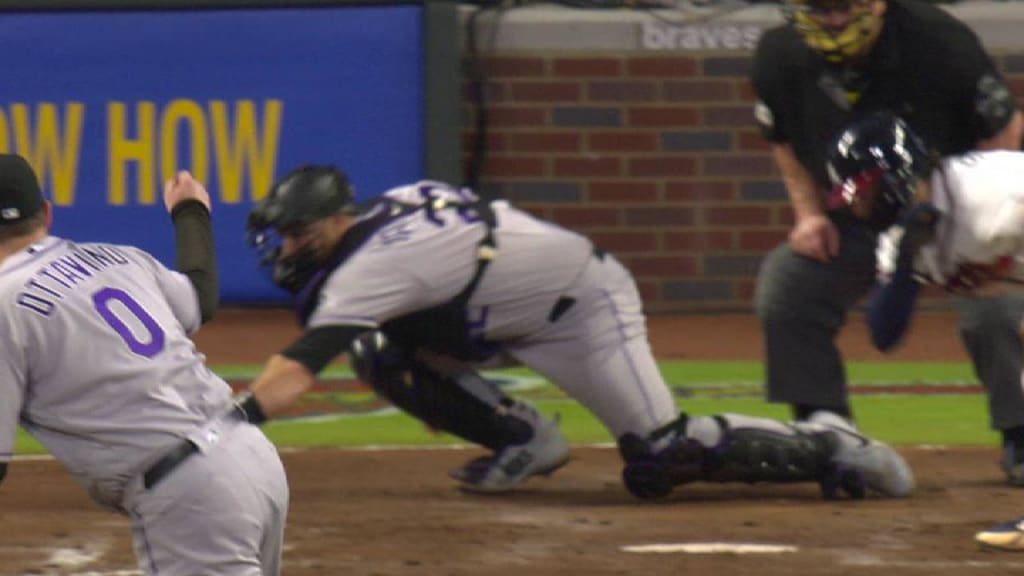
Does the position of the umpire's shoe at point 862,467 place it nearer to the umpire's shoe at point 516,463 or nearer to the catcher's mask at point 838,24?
the umpire's shoe at point 516,463

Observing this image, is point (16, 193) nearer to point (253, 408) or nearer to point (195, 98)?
point (253, 408)

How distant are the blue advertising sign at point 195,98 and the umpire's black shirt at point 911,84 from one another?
16.6 feet

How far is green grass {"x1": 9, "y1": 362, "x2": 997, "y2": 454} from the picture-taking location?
9156mm

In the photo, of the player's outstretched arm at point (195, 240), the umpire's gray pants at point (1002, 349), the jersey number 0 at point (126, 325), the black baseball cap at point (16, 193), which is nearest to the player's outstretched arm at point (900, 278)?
the umpire's gray pants at point (1002, 349)

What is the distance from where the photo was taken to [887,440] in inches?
354

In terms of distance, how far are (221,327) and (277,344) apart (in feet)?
2.33

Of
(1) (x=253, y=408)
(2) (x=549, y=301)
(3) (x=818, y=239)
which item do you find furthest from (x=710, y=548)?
(3) (x=818, y=239)

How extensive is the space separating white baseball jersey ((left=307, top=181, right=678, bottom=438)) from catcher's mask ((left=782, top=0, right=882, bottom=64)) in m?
1.01

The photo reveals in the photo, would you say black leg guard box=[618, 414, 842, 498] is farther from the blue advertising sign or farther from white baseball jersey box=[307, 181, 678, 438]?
the blue advertising sign

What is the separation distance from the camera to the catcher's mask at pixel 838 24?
24.2ft

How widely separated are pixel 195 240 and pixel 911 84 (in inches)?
123

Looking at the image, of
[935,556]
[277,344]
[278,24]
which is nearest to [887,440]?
[935,556]

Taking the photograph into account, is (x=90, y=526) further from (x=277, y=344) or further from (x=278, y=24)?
(x=278, y=24)

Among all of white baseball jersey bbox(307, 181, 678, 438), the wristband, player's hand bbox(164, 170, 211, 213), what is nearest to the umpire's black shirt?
white baseball jersey bbox(307, 181, 678, 438)
